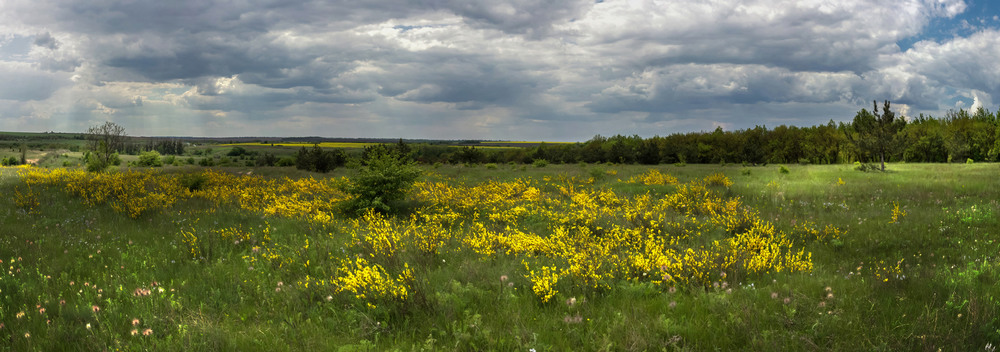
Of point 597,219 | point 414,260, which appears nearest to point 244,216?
point 414,260

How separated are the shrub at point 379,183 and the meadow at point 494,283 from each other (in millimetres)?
1066

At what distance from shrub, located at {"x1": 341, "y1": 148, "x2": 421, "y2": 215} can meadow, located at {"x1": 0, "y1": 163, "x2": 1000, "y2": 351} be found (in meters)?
1.07

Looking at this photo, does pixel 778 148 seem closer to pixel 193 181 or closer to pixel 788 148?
pixel 788 148

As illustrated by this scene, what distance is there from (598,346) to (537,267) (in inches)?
88.6

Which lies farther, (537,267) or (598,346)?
(537,267)

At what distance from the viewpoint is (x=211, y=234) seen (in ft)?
27.2

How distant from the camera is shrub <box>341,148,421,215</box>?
11305 millimetres

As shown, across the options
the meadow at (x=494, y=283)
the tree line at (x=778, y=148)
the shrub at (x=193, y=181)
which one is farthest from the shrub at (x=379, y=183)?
the tree line at (x=778, y=148)

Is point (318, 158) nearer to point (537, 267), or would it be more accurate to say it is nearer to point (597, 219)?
point (597, 219)

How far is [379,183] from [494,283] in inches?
271

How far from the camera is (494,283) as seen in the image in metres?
5.42

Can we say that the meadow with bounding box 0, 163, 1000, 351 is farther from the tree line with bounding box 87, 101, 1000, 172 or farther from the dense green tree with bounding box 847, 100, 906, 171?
the tree line with bounding box 87, 101, 1000, 172

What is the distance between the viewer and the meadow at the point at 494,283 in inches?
159

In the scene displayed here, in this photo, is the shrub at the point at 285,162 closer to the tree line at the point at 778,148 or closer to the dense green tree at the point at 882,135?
the tree line at the point at 778,148
